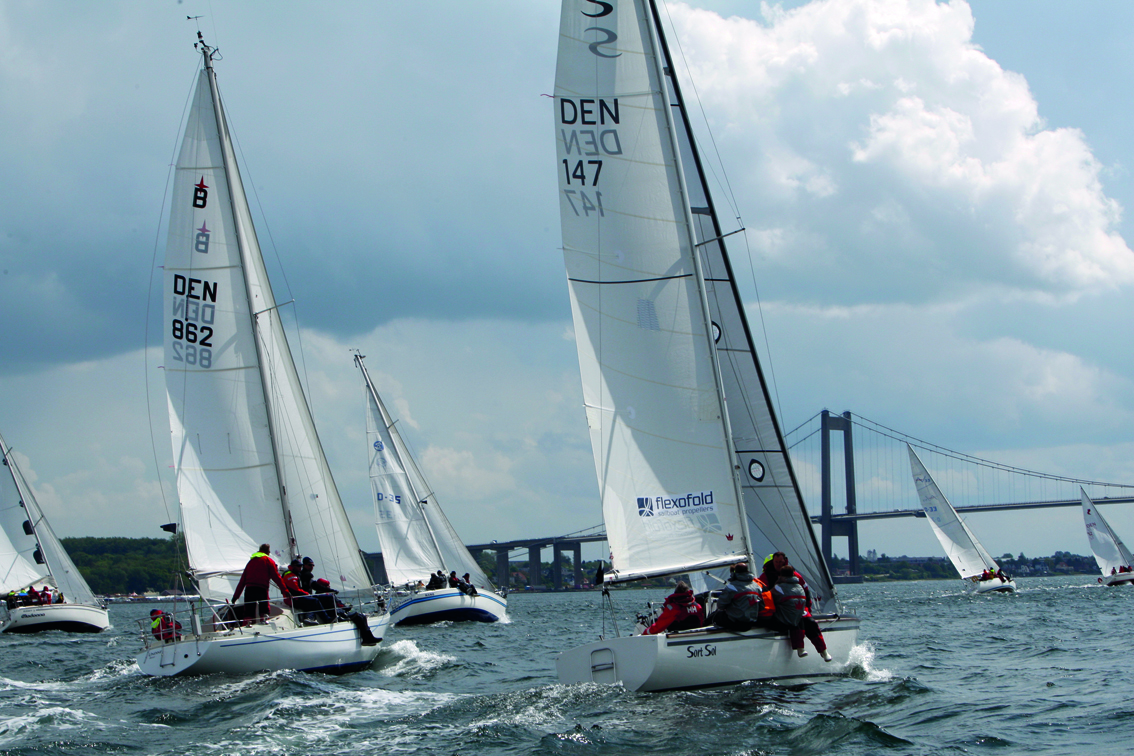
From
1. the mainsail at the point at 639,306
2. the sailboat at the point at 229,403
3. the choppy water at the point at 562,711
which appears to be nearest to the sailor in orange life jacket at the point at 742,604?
Answer: the choppy water at the point at 562,711

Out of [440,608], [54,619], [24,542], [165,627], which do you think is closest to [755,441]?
[165,627]

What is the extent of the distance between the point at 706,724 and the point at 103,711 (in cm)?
507

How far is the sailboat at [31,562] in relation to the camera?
2369 cm

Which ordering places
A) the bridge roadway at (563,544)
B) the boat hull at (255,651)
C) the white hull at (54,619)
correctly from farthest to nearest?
the bridge roadway at (563,544)
the white hull at (54,619)
the boat hull at (255,651)

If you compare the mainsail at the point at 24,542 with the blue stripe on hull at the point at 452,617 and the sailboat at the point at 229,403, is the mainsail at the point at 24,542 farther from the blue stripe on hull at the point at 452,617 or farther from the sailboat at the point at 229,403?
the sailboat at the point at 229,403

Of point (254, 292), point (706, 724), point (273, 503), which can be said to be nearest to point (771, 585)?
point (706, 724)

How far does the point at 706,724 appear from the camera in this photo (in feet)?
23.1

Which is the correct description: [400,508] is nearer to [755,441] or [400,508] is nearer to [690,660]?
A: [755,441]

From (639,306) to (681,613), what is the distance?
258 centimetres

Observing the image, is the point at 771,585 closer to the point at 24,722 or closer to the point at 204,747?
the point at 204,747

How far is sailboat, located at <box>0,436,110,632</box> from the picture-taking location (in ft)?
77.7

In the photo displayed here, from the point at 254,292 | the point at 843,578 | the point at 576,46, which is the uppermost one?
the point at 576,46

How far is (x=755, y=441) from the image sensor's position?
10.0m

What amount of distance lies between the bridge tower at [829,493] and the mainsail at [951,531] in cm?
1094
